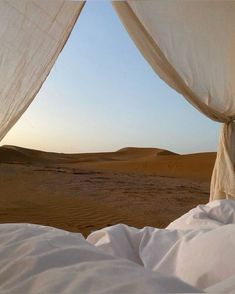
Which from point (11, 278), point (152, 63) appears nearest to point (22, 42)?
point (152, 63)

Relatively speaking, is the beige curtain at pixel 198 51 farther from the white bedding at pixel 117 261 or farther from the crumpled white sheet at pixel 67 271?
the crumpled white sheet at pixel 67 271

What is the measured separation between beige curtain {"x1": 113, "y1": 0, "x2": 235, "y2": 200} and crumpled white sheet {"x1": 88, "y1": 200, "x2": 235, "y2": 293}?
2.45 m

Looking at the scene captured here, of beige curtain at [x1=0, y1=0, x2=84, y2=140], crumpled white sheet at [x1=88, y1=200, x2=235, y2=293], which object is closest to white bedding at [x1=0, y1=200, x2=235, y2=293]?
crumpled white sheet at [x1=88, y1=200, x2=235, y2=293]

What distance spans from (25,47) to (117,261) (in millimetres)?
2920

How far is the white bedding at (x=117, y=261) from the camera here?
33.4 inches

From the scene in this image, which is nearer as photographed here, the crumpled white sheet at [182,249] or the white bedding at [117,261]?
the white bedding at [117,261]

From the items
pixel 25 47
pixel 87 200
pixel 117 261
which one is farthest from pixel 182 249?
pixel 87 200

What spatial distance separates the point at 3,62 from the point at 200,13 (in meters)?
2.15

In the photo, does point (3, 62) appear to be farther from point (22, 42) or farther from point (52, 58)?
point (52, 58)

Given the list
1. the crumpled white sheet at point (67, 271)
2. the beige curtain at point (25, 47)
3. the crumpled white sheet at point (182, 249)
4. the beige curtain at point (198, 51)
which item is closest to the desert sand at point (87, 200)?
the beige curtain at point (198, 51)

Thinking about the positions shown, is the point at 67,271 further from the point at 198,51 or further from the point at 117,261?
the point at 198,51

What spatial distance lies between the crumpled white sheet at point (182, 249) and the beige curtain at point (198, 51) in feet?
8.03

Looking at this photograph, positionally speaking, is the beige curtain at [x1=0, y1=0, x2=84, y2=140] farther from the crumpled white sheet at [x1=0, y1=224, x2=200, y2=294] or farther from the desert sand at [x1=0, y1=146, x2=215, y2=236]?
the desert sand at [x1=0, y1=146, x2=215, y2=236]

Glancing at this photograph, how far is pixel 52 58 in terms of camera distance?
3.74 meters
